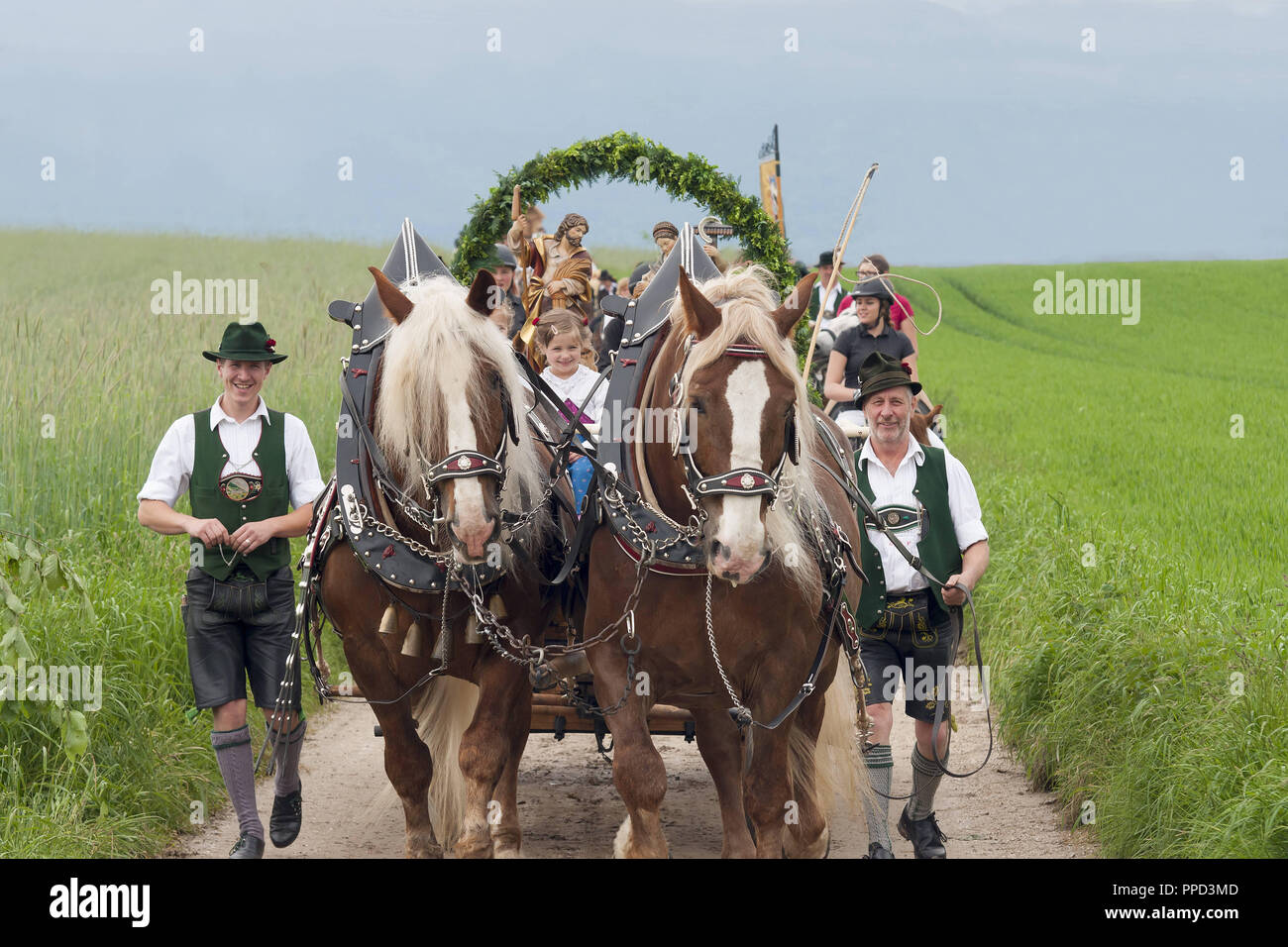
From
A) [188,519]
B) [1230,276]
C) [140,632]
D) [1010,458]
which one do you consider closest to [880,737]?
[188,519]

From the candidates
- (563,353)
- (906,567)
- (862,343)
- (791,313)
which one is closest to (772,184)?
(862,343)

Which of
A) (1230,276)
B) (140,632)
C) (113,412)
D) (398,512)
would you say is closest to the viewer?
(398,512)

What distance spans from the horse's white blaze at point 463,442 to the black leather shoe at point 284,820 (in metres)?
1.84

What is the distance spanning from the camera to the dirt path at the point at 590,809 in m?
5.60

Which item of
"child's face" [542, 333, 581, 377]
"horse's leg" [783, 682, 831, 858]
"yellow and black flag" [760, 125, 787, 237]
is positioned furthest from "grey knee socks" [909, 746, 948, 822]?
"yellow and black flag" [760, 125, 787, 237]

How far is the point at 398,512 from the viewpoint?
4688mm

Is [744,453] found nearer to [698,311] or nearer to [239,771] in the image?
[698,311]

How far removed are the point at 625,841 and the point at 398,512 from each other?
1.35 m

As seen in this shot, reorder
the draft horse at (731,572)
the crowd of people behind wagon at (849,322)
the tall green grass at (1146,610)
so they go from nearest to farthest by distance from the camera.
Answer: the draft horse at (731,572)
the tall green grass at (1146,610)
the crowd of people behind wagon at (849,322)

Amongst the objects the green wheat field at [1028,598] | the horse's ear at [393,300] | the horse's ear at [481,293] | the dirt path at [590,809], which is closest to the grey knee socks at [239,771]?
the dirt path at [590,809]

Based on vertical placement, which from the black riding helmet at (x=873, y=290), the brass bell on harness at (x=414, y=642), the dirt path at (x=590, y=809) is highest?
the black riding helmet at (x=873, y=290)

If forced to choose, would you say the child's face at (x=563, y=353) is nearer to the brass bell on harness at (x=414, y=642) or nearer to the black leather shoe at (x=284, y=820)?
the brass bell on harness at (x=414, y=642)
